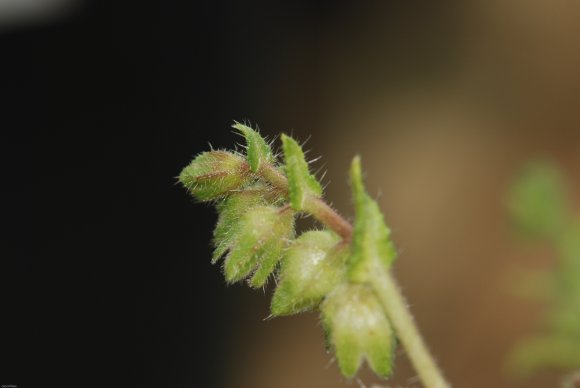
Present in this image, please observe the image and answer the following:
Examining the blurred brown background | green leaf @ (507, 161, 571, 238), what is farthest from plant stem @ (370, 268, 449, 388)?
the blurred brown background

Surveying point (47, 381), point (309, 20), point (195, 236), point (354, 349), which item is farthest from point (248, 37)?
point (354, 349)

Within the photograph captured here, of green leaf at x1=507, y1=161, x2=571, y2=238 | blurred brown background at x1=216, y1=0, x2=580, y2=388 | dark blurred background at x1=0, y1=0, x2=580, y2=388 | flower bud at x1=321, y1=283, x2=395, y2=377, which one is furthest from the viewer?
blurred brown background at x1=216, y1=0, x2=580, y2=388

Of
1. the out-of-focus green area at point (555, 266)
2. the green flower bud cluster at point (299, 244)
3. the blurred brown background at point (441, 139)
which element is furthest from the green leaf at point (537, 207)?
the green flower bud cluster at point (299, 244)

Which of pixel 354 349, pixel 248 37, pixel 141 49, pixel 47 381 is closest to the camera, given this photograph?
pixel 354 349

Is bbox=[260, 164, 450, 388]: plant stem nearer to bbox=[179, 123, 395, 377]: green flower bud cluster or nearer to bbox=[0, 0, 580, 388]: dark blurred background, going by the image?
bbox=[179, 123, 395, 377]: green flower bud cluster

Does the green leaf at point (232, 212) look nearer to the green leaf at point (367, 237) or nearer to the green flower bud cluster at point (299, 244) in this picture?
the green flower bud cluster at point (299, 244)

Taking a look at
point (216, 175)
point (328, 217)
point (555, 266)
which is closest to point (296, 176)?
point (328, 217)

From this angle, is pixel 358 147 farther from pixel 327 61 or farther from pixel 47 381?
pixel 47 381
